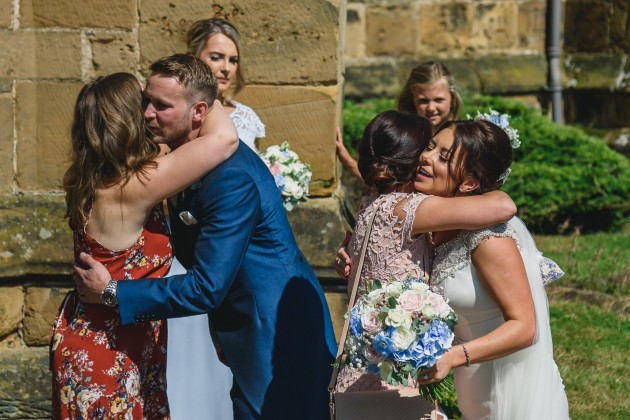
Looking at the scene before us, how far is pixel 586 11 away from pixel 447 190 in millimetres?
8434

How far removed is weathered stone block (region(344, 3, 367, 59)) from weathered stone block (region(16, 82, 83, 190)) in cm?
586

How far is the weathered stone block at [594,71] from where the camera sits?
1098 centimetres

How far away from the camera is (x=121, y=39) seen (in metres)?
4.92

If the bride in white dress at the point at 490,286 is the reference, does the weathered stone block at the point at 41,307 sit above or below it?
below

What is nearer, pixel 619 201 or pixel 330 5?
pixel 330 5

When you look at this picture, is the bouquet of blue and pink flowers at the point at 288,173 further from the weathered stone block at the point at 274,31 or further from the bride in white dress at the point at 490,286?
the bride in white dress at the point at 490,286

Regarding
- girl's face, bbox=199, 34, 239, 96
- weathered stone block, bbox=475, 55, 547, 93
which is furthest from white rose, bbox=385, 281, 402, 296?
weathered stone block, bbox=475, 55, 547, 93

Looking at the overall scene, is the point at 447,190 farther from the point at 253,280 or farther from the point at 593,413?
the point at 593,413

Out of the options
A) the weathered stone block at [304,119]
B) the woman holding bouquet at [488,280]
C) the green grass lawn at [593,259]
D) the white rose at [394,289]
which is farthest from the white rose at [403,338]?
the green grass lawn at [593,259]

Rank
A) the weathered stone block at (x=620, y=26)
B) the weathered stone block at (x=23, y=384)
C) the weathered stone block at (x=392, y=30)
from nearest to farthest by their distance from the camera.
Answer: the weathered stone block at (x=23, y=384) → the weathered stone block at (x=392, y=30) → the weathered stone block at (x=620, y=26)

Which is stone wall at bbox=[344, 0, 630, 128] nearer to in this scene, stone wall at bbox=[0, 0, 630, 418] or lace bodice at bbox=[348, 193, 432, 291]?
stone wall at bbox=[0, 0, 630, 418]

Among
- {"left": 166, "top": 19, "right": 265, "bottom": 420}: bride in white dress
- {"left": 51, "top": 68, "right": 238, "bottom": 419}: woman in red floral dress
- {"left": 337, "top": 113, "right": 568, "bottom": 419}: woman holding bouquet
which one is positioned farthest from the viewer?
{"left": 166, "top": 19, "right": 265, "bottom": 420}: bride in white dress

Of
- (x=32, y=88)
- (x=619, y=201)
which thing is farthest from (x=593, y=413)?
(x=619, y=201)

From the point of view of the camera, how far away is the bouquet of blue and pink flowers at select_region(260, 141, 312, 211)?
4598 mm
